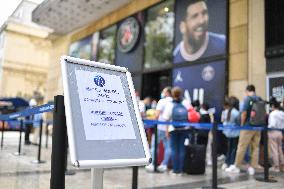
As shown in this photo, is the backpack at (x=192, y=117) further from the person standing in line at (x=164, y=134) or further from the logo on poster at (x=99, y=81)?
the logo on poster at (x=99, y=81)

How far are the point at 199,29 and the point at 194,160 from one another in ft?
20.3

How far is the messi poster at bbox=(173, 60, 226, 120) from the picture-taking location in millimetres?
10188

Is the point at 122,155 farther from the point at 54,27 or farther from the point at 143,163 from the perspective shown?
the point at 54,27

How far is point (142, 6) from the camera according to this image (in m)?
14.0

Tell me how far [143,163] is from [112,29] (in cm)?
1469

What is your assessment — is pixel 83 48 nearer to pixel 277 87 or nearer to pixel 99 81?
pixel 277 87

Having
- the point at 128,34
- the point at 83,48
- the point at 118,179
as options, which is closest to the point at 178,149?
the point at 118,179

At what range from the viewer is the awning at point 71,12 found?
1539 cm

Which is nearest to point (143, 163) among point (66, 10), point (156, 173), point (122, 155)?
point (122, 155)

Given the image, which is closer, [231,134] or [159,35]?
[231,134]

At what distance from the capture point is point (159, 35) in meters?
13.1

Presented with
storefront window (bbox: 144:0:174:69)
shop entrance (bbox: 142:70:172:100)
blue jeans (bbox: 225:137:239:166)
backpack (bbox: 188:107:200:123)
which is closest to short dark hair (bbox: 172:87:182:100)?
backpack (bbox: 188:107:200:123)

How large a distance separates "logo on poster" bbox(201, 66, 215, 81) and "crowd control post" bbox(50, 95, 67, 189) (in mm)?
9091

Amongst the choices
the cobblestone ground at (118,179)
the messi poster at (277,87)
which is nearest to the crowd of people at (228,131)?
the cobblestone ground at (118,179)
